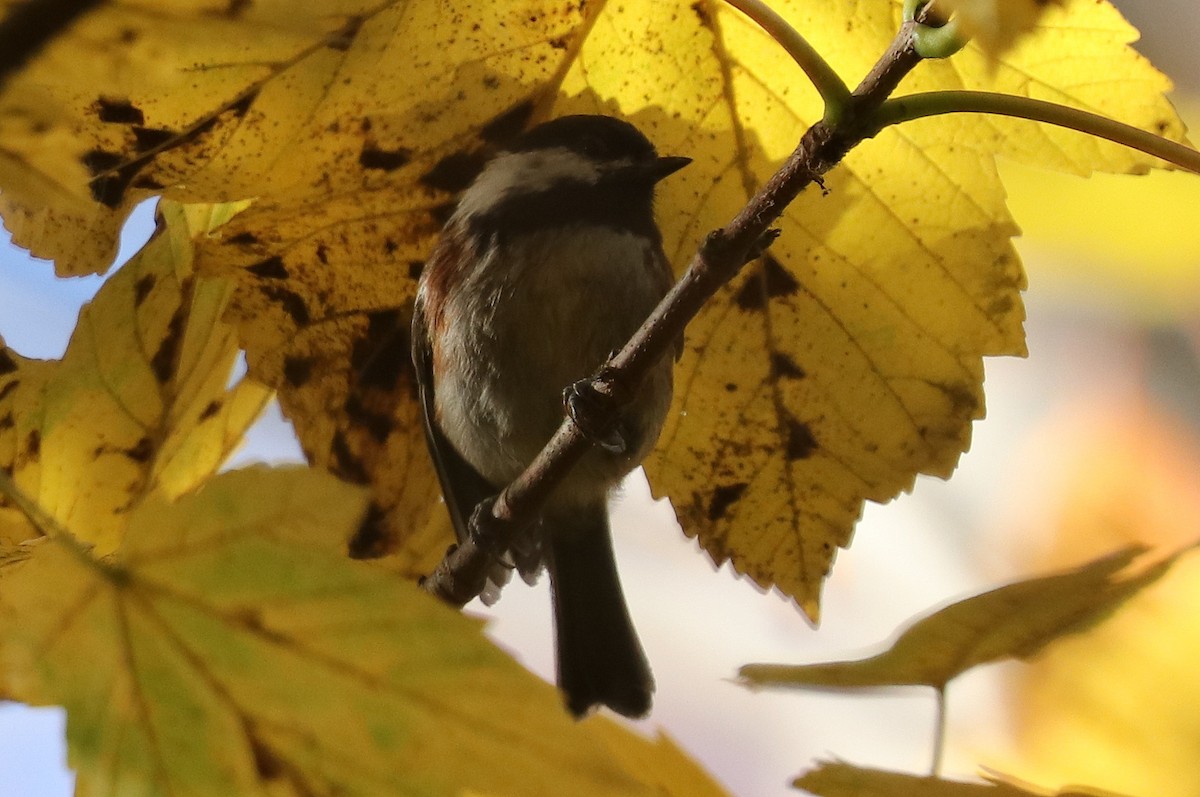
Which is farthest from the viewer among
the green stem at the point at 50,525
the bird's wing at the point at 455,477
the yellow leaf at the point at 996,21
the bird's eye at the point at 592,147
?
the bird's wing at the point at 455,477

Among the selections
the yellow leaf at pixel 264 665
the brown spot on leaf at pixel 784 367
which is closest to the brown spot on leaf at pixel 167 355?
the yellow leaf at pixel 264 665

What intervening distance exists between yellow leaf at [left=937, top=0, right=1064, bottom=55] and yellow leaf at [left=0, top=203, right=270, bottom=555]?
1.48 ft

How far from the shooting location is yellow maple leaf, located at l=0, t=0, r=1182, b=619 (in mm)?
587

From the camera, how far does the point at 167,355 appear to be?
2.12ft

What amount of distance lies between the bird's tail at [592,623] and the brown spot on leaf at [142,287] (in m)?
0.61

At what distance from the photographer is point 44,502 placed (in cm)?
63

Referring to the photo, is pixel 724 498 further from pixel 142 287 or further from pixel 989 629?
pixel 142 287

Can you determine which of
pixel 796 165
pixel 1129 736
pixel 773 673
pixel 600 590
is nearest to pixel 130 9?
pixel 796 165

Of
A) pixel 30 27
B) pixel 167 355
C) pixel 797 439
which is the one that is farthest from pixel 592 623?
pixel 30 27

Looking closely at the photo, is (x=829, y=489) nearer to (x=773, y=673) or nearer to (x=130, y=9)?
(x=773, y=673)

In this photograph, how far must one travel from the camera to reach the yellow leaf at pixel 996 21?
1.08ft

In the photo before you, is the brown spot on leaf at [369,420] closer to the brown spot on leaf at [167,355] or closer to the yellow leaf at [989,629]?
the brown spot on leaf at [167,355]

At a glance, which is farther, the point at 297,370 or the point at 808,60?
the point at 297,370

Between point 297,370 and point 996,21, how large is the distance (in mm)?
493
